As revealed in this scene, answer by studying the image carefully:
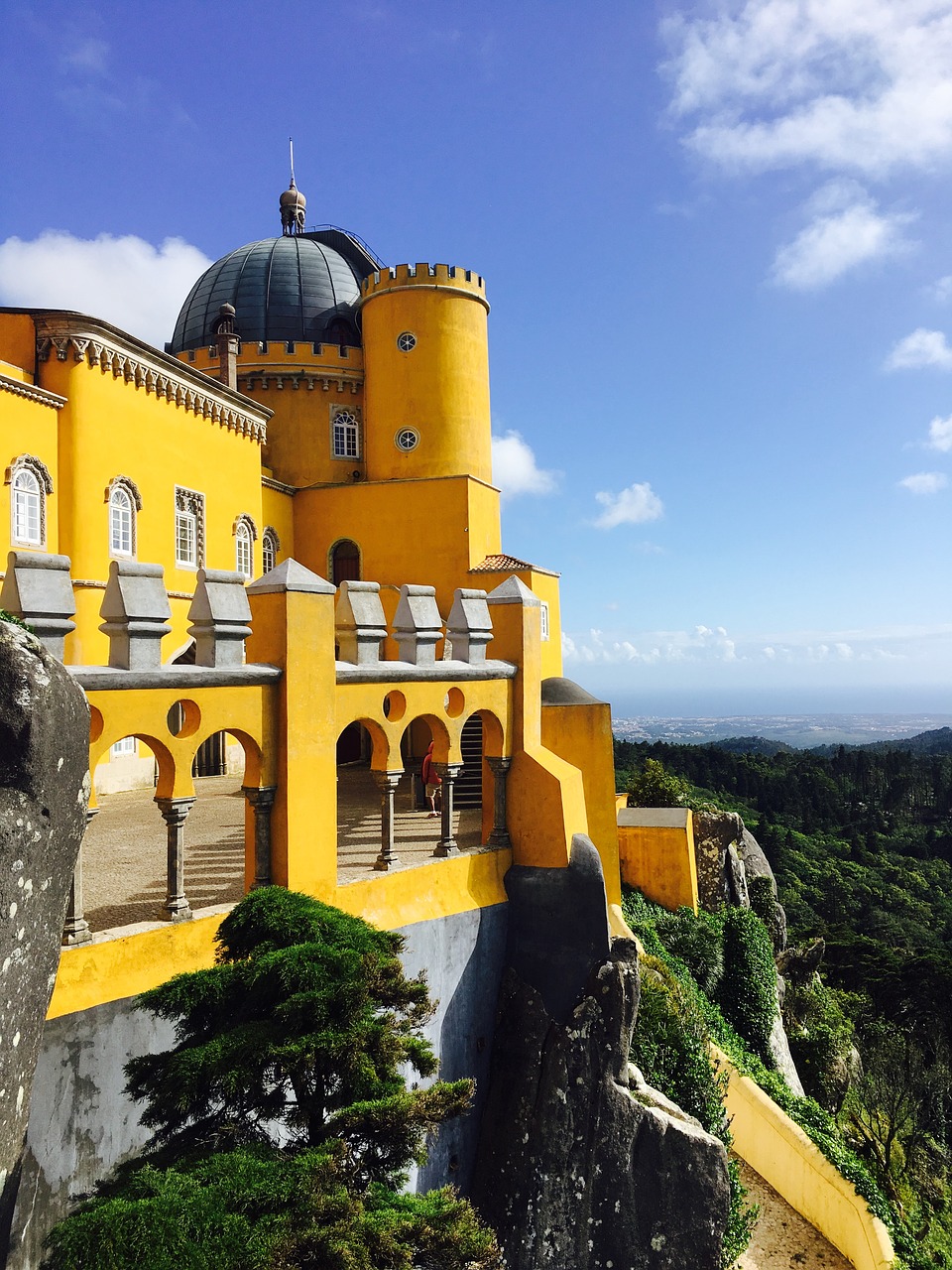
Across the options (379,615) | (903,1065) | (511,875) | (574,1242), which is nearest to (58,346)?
(379,615)

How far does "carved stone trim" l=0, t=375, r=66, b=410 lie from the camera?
15156mm

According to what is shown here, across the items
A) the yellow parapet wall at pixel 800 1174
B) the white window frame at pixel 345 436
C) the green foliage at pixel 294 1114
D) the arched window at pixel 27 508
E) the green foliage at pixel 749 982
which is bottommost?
the yellow parapet wall at pixel 800 1174

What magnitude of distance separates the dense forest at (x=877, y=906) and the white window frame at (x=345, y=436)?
12909 mm

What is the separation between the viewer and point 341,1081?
551 centimetres

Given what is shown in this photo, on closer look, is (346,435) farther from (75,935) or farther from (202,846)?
(75,935)

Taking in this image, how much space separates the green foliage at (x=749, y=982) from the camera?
61.0 ft

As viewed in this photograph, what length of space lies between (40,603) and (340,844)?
645 centimetres

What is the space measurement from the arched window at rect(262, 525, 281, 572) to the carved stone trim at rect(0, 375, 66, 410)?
7419 millimetres

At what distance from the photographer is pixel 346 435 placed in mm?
25422

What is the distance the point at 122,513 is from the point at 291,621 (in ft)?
33.6

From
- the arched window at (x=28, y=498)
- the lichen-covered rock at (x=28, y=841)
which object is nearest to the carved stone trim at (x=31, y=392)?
the arched window at (x=28, y=498)

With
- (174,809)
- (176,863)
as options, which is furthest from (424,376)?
(176,863)

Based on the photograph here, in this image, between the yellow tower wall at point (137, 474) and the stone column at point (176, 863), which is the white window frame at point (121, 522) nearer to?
the yellow tower wall at point (137, 474)

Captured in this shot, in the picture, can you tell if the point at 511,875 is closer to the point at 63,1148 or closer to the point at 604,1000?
the point at 604,1000
